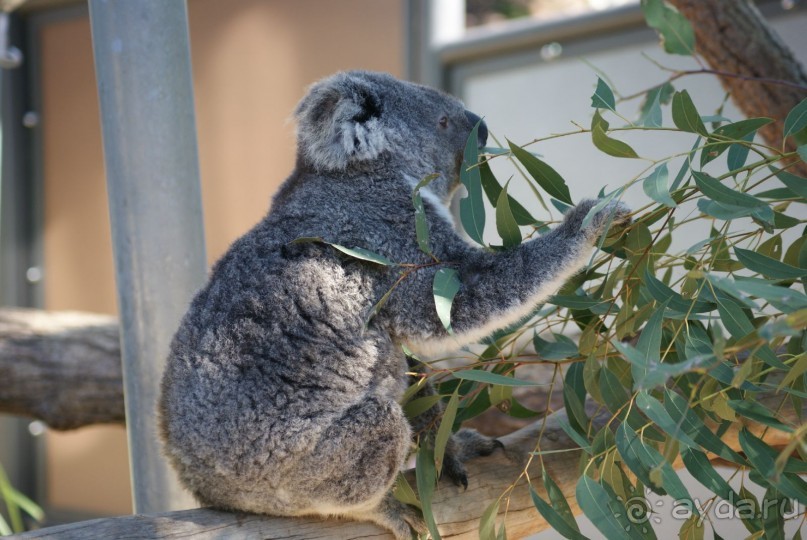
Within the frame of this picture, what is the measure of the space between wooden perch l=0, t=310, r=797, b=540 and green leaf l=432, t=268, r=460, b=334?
1.06 feet

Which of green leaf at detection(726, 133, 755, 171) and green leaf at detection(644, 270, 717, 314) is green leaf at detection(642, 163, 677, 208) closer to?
green leaf at detection(644, 270, 717, 314)

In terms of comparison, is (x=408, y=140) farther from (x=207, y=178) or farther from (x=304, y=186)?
(x=207, y=178)

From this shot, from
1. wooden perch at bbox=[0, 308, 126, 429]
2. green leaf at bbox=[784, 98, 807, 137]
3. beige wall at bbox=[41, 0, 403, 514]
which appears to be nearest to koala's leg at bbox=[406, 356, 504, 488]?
green leaf at bbox=[784, 98, 807, 137]

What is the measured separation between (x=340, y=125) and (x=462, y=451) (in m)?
0.78

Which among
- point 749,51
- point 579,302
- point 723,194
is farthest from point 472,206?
point 749,51

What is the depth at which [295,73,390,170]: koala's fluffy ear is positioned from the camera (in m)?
1.89

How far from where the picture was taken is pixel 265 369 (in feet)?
5.40

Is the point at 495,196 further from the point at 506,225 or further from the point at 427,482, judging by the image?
the point at 427,482

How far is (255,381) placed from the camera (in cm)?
164

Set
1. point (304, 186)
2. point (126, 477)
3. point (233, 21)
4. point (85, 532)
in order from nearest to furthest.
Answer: point (85, 532)
point (304, 186)
point (233, 21)
point (126, 477)

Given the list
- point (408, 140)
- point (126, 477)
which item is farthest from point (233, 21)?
point (408, 140)

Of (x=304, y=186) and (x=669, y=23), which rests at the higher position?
(x=669, y=23)

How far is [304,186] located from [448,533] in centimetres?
81

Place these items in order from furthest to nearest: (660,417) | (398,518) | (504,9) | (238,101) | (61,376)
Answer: (504,9), (238,101), (61,376), (398,518), (660,417)
